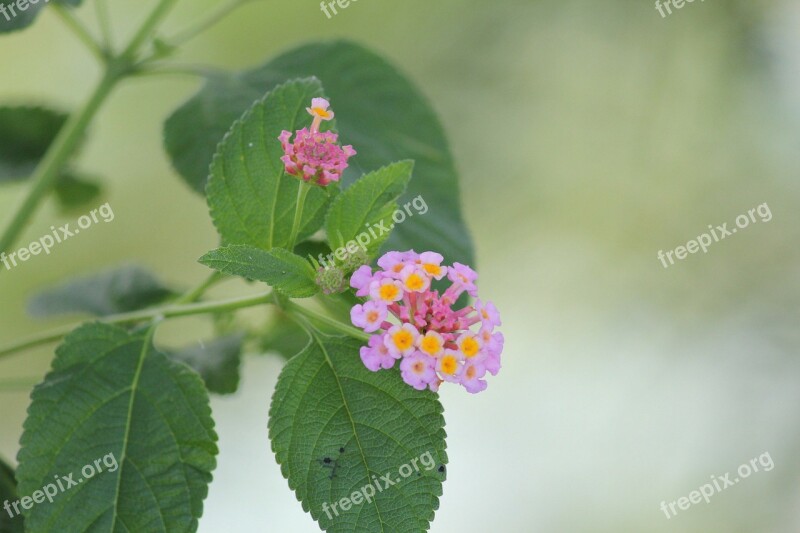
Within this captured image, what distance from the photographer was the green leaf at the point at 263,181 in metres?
0.45

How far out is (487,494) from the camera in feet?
4.58

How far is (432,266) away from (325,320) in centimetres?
7

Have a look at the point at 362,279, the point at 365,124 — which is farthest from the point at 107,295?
the point at 362,279

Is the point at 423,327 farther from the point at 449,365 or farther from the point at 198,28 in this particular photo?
the point at 198,28

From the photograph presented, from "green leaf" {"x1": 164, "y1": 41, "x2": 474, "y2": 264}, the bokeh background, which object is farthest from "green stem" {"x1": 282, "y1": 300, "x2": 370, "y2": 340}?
the bokeh background

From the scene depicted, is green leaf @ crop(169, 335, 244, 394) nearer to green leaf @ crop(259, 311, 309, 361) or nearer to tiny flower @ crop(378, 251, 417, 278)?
green leaf @ crop(259, 311, 309, 361)

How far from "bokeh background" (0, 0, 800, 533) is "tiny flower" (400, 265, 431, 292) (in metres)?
0.87

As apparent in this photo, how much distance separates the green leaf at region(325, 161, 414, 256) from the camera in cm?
43

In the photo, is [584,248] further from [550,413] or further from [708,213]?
[550,413]

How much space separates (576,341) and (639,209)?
0.28 metres

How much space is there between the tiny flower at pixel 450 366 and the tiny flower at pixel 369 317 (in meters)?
0.03

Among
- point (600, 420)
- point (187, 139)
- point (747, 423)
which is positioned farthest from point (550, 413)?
point (187, 139)

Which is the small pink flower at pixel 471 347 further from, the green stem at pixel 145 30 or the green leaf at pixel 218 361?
the green stem at pixel 145 30

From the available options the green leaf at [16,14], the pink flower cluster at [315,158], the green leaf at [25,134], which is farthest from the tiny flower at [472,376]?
the green leaf at [25,134]
